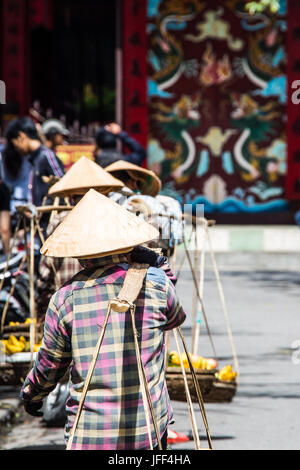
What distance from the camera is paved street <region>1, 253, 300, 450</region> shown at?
6.45 meters

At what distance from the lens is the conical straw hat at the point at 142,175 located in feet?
20.5

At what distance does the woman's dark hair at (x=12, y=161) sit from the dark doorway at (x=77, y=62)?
42.8 ft

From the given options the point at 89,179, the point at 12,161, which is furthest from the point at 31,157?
the point at 89,179

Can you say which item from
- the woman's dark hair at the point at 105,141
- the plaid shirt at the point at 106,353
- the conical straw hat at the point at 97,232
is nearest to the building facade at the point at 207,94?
the woman's dark hair at the point at 105,141

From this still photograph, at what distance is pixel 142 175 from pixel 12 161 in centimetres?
222

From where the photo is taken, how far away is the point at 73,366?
3.74m

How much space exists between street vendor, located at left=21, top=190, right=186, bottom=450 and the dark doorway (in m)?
17.7

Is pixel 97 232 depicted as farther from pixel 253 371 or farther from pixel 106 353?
pixel 253 371

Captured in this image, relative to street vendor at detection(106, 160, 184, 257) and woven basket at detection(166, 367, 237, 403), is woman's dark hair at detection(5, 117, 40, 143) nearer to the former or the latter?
street vendor at detection(106, 160, 184, 257)

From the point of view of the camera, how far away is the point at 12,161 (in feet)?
27.2

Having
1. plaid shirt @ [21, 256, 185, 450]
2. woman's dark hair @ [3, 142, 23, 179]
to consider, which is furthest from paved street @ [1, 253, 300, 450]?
plaid shirt @ [21, 256, 185, 450]
